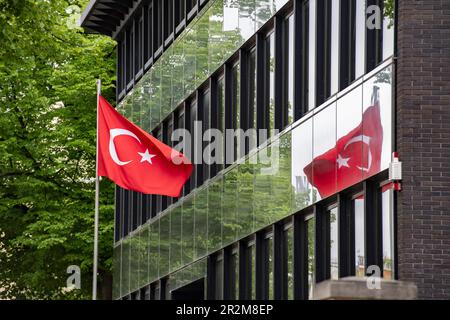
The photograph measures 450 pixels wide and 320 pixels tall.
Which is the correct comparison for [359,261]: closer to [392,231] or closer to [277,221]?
[392,231]

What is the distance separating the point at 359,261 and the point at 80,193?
2770cm

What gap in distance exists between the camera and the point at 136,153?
29.1 meters

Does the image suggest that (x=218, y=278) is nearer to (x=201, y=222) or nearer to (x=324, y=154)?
(x=201, y=222)

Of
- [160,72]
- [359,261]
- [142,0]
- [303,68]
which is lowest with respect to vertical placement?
[359,261]

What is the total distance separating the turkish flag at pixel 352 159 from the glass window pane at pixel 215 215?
6.28 meters

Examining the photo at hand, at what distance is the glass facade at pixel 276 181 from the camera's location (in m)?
22.2

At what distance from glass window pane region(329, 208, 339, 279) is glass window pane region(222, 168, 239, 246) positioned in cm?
558

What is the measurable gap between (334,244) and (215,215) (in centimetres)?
760

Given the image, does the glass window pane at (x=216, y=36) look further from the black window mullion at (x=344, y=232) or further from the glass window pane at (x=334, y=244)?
the black window mullion at (x=344, y=232)

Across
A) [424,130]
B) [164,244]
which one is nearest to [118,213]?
[164,244]

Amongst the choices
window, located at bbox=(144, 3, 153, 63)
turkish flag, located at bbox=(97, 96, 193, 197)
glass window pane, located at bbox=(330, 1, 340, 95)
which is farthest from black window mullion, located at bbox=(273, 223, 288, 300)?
window, located at bbox=(144, 3, 153, 63)

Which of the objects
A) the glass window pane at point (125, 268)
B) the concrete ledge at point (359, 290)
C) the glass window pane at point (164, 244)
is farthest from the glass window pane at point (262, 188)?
the concrete ledge at point (359, 290)
